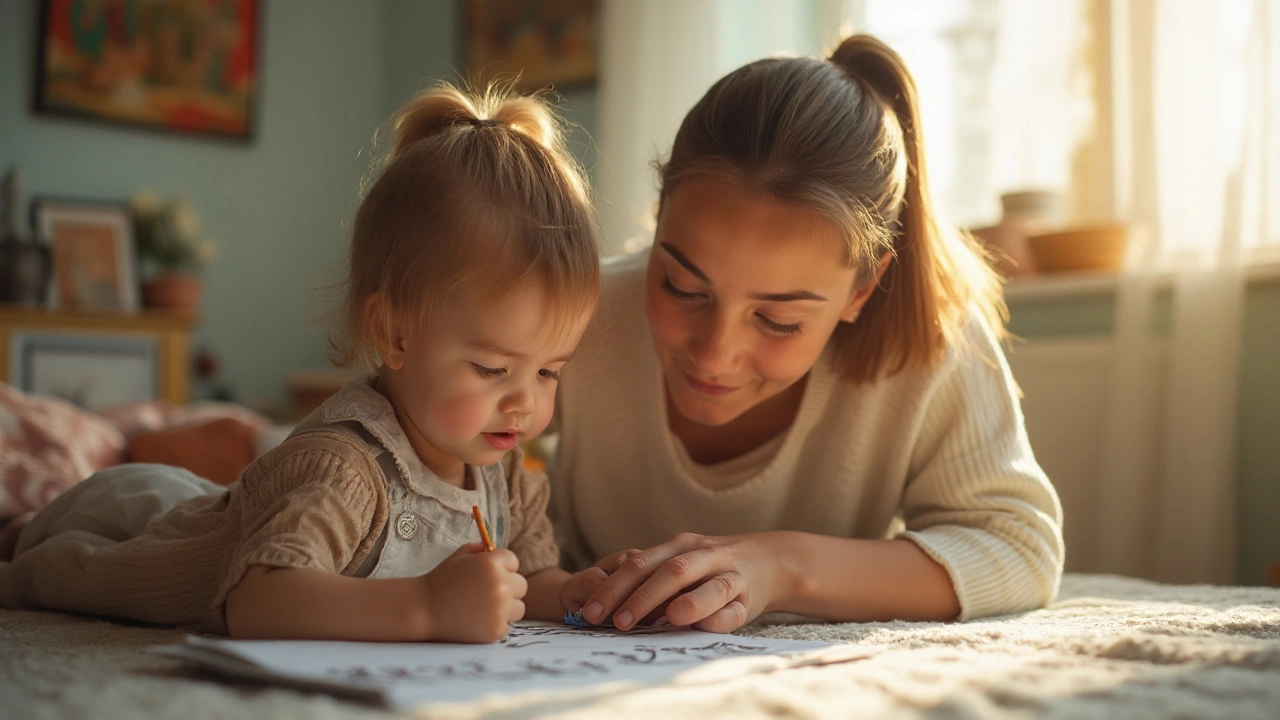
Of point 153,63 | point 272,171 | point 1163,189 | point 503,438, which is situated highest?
point 153,63

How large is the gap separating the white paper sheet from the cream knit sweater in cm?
44

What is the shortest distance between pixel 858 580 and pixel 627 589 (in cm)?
29

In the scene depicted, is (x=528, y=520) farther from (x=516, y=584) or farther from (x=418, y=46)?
(x=418, y=46)

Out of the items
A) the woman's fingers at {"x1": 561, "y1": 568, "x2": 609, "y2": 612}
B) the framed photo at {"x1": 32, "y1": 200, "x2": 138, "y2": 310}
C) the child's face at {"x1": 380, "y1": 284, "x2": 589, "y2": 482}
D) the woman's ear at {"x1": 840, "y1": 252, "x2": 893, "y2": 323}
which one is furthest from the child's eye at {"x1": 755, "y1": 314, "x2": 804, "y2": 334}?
the framed photo at {"x1": 32, "y1": 200, "x2": 138, "y2": 310}

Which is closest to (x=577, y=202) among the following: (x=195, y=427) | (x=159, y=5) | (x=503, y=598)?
(x=503, y=598)

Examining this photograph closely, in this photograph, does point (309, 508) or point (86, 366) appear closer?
point (309, 508)

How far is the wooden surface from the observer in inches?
141

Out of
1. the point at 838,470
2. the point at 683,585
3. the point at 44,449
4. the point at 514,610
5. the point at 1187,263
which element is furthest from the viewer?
the point at 1187,263

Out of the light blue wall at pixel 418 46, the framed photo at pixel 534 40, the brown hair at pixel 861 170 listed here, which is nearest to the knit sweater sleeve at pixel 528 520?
the brown hair at pixel 861 170

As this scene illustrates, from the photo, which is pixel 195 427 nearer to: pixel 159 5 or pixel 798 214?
pixel 798 214

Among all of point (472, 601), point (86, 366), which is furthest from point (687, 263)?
point (86, 366)

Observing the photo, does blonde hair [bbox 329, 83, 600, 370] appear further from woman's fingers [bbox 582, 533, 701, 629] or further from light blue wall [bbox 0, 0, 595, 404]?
light blue wall [bbox 0, 0, 595, 404]

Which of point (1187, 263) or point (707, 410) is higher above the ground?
point (1187, 263)

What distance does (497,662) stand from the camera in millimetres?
804
